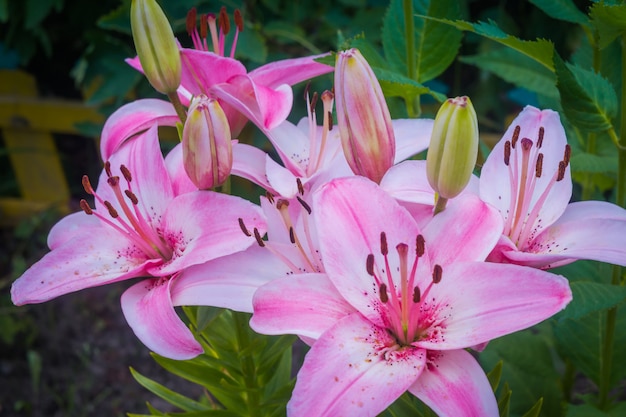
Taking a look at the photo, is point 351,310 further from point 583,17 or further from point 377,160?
point 583,17

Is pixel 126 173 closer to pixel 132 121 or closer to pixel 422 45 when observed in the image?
pixel 132 121

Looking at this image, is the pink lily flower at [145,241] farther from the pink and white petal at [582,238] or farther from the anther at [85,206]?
the pink and white petal at [582,238]

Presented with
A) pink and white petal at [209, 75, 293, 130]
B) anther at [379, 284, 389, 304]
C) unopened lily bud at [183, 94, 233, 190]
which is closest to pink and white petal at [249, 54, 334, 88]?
pink and white petal at [209, 75, 293, 130]

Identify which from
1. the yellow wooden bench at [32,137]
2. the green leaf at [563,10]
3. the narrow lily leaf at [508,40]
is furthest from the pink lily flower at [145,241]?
the yellow wooden bench at [32,137]

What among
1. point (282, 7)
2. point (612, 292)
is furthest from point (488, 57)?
point (282, 7)

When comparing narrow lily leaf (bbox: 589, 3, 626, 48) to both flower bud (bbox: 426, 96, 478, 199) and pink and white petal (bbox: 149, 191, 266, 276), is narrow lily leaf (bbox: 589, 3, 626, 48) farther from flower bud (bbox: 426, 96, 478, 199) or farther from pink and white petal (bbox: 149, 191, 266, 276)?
pink and white petal (bbox: 149, 191, 266, 276)
